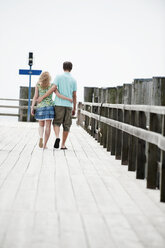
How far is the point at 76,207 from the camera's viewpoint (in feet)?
12.5

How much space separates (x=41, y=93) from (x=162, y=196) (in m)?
4.64

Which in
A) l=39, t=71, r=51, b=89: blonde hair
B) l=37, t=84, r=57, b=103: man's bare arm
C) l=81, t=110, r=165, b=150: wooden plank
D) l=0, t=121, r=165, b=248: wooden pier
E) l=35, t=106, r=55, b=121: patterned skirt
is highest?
l=39, t=71, r=51, b=89: blonde hair

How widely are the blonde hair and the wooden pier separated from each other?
2.18m

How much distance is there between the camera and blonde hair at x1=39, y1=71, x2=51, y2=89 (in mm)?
8336

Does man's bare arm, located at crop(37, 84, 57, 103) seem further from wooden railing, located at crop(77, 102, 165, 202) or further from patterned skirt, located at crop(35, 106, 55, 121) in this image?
wooden railing, located at crop(77, 102, 165, 202)

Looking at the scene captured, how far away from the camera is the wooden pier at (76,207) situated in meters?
2.94

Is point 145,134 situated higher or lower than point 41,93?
lower

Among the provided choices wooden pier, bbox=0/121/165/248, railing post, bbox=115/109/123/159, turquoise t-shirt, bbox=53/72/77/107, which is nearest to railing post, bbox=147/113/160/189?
wooden pier, bbox=0/121/165/248

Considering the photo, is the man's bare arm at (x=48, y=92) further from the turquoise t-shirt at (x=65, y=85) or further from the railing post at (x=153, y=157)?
the railing post at (x=153, y=157)

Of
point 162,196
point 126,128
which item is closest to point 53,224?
point 162,196

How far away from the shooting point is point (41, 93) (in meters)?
8.45

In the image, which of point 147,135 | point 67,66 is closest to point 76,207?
point 147,135

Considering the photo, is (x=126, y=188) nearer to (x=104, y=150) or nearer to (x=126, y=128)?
(x=126, y=128)

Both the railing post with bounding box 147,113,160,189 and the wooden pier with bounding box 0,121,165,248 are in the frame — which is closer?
the wooden pier with bounding box 0,121,165,248
